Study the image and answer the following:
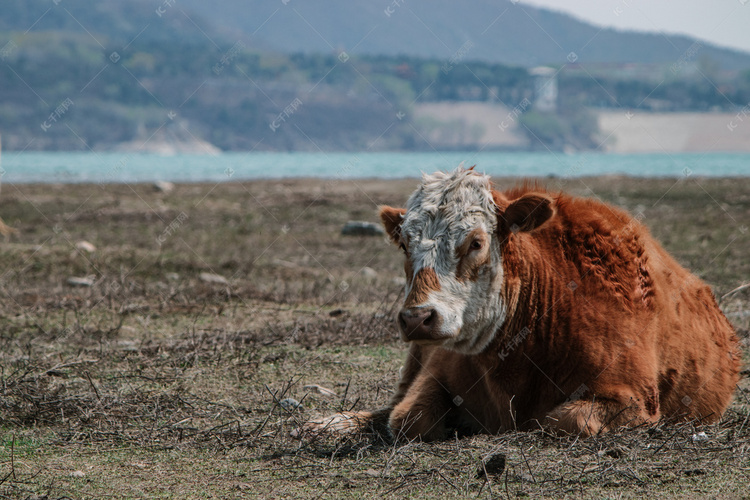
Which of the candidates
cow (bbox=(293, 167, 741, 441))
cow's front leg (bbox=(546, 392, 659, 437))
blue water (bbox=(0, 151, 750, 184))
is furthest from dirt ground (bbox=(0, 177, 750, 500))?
blue water (bbox=(0, 151, 750, 184))

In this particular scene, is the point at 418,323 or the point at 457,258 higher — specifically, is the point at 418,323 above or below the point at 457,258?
below

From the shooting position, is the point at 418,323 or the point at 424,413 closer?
the point at 418,323

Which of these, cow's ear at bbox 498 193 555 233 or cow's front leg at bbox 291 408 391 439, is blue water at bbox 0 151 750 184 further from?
cow's ear at bbox 498 193 555 233

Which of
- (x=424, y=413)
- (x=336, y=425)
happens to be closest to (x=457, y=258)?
(x=424, y=413)

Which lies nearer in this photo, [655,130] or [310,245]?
[310,245]

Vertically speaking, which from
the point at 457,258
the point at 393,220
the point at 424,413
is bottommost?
the point at 424,413

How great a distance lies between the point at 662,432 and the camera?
462cm

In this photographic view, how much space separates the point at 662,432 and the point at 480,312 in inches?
48.2

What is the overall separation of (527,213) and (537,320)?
0.64m

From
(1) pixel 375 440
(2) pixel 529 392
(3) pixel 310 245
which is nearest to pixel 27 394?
(1) pixel 375 440

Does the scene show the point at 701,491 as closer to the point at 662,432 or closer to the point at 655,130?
the point at 662,432

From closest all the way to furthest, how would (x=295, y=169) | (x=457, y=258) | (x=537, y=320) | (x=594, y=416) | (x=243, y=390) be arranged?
(x=594, y=416) < (x=457, y=258) < (x=537, y=320) < (x=243, y=390) < (x=295, y=169)

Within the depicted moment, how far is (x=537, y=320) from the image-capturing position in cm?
479

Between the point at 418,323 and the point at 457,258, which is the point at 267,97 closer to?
the point at 457,258
